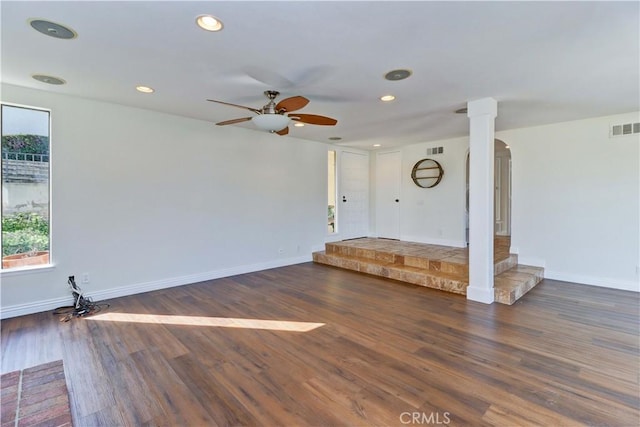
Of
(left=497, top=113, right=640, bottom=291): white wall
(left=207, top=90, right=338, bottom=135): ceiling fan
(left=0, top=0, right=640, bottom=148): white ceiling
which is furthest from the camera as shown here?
(left=497, top=113, right=640, bottom=291): white wall

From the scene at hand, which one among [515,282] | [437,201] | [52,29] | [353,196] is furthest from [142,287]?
[437,201]

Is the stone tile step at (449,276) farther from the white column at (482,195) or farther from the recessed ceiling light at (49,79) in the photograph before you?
the recessed ceiling light at (49,79)

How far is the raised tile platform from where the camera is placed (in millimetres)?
4223

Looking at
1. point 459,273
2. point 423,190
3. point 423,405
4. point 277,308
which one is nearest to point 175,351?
point 277,308

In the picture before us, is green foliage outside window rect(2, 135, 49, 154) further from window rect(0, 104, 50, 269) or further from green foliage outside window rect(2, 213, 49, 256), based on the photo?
green foliage outside window rect(2, 213, 49, 256)

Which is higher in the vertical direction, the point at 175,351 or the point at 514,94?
the point at 514,94

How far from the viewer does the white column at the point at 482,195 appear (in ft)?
12.5

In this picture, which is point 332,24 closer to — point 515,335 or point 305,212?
point 515,335

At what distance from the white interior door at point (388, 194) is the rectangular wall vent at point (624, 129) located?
3676mm

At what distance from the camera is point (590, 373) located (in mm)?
2271

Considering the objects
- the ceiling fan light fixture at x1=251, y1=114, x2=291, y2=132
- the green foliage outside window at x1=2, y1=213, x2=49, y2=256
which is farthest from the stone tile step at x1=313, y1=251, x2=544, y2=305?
the green foliage outside window at x1=2, y1=213, x2=49, y2=256

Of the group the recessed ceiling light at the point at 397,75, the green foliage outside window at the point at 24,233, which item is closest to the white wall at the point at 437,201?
the recessed ceiling light at the point at 397,75

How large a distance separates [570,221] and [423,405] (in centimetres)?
456

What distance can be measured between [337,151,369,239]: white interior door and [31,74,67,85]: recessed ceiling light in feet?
16.7
